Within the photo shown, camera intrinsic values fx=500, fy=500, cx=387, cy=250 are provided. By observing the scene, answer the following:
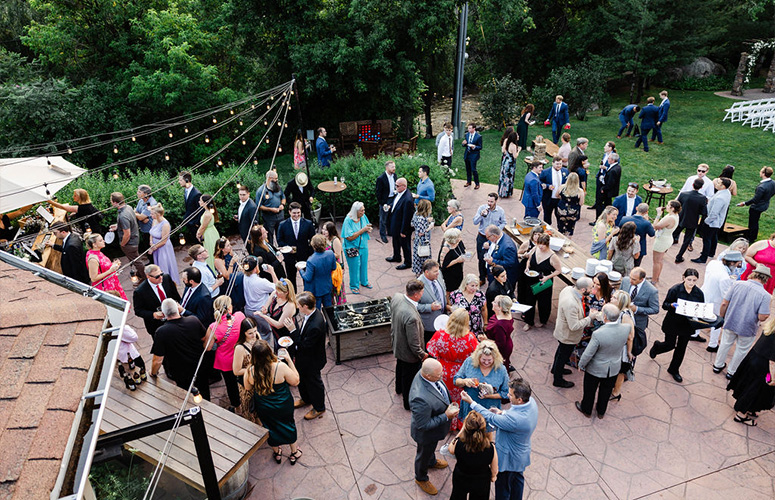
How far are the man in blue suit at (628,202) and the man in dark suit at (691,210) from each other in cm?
111

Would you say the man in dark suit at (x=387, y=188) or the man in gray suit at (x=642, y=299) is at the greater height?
the man in dark suit at (x=387, y=188)

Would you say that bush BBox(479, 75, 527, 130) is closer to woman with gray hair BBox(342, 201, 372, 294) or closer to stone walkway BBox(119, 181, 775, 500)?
woman with gray hair BBox(342, 201, 372, 294)

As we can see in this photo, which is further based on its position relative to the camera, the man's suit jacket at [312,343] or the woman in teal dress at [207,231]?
the woman in teal dress at [207,231]

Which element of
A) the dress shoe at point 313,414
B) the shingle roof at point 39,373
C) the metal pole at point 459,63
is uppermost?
the metal pole at point 459,63

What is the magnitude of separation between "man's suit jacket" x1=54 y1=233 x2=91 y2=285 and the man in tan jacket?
6908 millimetres

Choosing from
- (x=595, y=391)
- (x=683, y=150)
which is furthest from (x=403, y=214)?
(x=683, y=150)

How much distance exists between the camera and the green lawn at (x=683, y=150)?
47.2 ft

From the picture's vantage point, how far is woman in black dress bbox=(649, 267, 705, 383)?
21.3 feet

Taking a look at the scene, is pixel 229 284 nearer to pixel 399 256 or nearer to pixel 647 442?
pixel 399 256

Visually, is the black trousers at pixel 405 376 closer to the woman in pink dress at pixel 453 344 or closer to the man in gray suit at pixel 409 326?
the man in gray suit at pixel 409 326

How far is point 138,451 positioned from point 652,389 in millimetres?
6294

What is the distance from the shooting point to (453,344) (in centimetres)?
553

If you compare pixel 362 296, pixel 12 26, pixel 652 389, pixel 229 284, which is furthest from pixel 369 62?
pixel 12 26

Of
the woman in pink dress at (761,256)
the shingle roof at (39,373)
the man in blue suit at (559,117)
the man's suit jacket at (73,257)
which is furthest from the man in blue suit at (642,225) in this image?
the man's suit jacket at (73,257)
